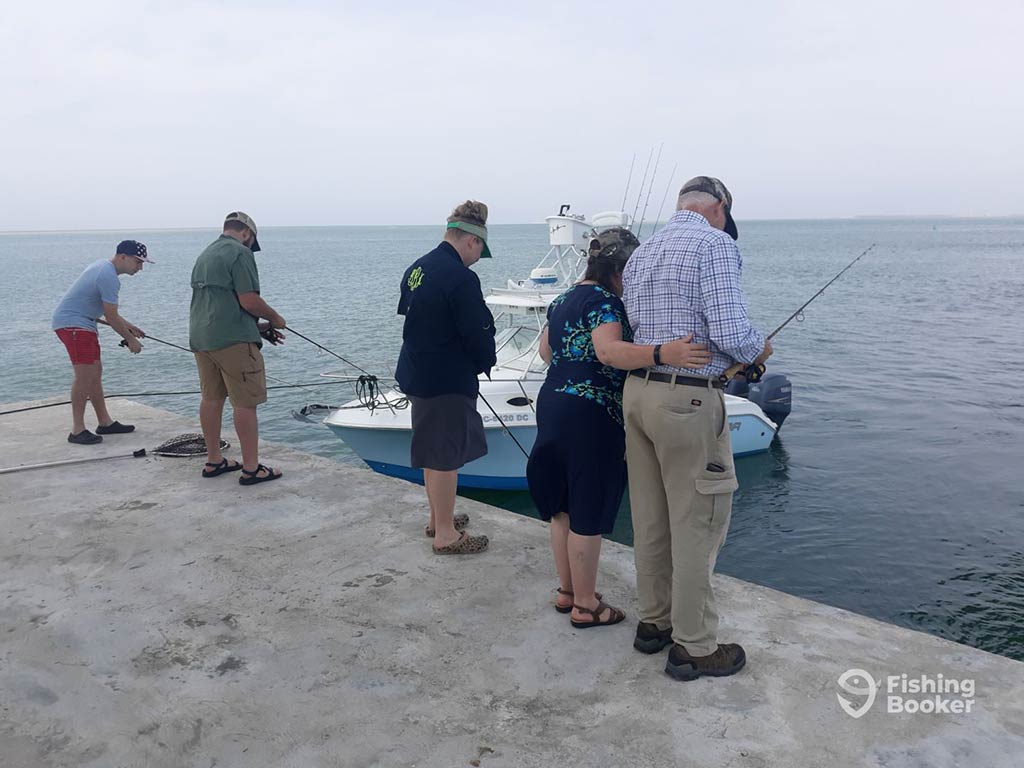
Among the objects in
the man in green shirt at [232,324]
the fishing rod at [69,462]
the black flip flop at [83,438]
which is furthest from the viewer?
the black flip flop at [83,438]

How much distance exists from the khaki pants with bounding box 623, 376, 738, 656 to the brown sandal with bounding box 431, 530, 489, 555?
1.22 m

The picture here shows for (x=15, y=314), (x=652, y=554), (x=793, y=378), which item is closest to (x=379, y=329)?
(x=793, y=378)

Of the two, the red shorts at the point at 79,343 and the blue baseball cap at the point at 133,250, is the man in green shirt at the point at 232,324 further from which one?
the red shorts at the point at 79,343

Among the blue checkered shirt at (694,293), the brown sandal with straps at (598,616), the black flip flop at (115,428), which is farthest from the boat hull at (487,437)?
the blue checkered shirt at (694,293)

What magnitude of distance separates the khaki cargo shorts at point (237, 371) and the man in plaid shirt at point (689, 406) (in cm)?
278

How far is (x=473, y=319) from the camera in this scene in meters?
3.58

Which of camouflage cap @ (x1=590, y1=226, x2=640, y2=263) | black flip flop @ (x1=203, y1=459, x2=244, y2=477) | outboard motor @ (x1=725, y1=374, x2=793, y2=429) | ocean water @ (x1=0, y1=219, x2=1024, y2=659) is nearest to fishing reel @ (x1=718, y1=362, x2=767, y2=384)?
camouflage cap @ (x1=590, y1=226, x2=640, y2=263)

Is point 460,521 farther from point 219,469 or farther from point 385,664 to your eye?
point 219,469

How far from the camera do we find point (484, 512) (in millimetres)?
4621

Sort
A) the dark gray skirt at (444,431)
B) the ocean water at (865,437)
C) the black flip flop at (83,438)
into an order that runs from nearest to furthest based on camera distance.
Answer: the dark gray skirt at (444,431), the black flip flop at (83,438), the ocean water at (865,437)

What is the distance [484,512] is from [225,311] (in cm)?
206

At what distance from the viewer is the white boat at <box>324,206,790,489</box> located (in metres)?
8.90

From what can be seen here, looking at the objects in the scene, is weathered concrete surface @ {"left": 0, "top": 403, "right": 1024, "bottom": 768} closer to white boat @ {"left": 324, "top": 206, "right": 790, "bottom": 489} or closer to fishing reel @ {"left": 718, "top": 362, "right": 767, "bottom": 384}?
fishing reel @ {"left": 718, "top": 362, "right": 767, "bottom": 384}

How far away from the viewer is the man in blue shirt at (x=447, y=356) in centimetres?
357
